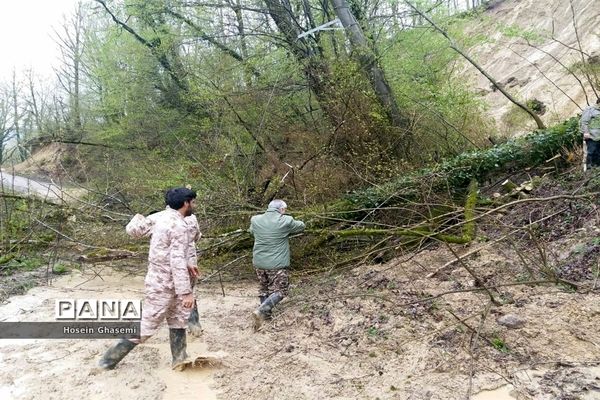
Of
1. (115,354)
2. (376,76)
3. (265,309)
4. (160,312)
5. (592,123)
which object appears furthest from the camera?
(376,76)

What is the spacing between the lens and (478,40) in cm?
1022

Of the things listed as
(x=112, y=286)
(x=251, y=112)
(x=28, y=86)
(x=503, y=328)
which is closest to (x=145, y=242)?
(x=112, y=286)

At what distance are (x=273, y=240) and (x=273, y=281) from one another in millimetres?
463

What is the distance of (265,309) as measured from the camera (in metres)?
4.86

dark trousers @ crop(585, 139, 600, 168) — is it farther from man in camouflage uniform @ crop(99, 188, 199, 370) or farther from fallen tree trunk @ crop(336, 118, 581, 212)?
man in camouflage uniform @ crop(99, 188, 199, 370)

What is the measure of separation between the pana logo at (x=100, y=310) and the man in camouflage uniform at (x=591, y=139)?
698 centimetres

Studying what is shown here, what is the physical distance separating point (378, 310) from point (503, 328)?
1.23 metres

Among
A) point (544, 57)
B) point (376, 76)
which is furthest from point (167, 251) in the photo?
point (544, 57)

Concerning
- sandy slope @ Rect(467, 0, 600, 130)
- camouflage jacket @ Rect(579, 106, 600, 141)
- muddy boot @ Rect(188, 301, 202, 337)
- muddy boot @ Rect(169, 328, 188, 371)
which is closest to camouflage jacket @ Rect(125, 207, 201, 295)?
muddy boot @ Rect(169, 328, 188, 371)

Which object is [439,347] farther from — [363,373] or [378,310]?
[378,310]

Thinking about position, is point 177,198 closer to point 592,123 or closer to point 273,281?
point 273,281

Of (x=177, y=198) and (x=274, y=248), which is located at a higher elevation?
(x=177, y=198)

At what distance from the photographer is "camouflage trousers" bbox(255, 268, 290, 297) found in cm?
518

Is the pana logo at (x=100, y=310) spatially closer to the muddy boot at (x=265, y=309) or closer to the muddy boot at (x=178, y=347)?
the muddy boot at (x=178, y=347)
